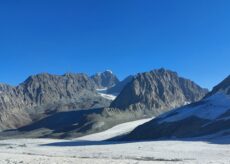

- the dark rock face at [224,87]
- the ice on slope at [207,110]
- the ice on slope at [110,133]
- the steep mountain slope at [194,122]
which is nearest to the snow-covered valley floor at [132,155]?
the steep mountain slope at [194,122]

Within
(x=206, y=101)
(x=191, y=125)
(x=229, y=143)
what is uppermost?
(x=206, y=101)

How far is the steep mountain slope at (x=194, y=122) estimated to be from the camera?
11300 cm

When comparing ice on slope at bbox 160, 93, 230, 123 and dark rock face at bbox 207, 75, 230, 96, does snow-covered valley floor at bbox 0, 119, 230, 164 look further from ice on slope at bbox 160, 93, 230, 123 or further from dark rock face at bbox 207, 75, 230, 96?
dark rock face at bbox 207, 75, 230, 96

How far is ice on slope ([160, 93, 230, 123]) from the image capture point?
133500 mm

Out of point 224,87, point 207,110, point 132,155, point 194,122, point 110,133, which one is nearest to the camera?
point 132,155

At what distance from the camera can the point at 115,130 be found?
190m

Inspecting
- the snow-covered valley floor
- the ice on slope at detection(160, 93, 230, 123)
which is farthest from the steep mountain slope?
the snow-covered valley floor

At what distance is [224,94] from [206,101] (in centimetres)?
733

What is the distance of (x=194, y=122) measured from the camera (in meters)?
128

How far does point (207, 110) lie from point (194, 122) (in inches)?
508

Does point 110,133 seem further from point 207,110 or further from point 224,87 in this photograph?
point 207,110

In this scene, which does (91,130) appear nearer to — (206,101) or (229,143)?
(206,101)

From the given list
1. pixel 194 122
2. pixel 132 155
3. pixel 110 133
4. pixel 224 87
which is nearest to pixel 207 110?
pixel 194 122

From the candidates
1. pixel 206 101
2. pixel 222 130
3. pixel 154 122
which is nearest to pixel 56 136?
pixel 154 122
